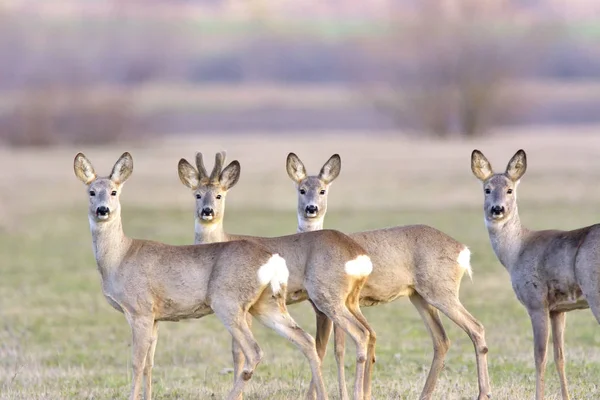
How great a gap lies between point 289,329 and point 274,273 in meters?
0.46

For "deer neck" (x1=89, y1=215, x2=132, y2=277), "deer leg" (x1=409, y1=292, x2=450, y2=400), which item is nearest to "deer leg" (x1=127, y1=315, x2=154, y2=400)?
"deer neck" (x1=89, y1=215, x2=132, y2=277)

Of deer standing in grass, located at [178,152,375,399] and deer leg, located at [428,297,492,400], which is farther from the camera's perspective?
deer leg, located at [428,297,492,400]

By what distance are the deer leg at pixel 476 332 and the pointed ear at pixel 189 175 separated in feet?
8.48

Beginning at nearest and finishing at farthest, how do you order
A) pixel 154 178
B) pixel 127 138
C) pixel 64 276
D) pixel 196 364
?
pixel 196 364, pixel 64 276, pixel 154 178, pixel 127 138

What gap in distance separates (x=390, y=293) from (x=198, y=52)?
3446 inches

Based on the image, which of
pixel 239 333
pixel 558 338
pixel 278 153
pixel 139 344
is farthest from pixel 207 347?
pixel 278 153

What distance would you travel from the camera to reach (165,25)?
78875 millimetres

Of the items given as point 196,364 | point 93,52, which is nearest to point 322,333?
point 196,364

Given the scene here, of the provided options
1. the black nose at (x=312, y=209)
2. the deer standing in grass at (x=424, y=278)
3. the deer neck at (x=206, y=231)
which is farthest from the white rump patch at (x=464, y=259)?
the deer neck at (x=206, y=231)

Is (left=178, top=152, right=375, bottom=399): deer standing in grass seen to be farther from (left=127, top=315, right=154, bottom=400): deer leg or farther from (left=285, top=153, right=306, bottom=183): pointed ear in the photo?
(left=285, top=153, right=306, bottom=183): pointed ear

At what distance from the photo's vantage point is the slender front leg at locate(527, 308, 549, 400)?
977 cm

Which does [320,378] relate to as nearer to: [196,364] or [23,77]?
[196,364]

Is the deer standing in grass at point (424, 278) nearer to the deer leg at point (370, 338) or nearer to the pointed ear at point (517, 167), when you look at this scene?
the deer leg at point (370, 338)

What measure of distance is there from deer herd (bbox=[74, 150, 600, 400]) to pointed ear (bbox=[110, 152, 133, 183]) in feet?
0.04
